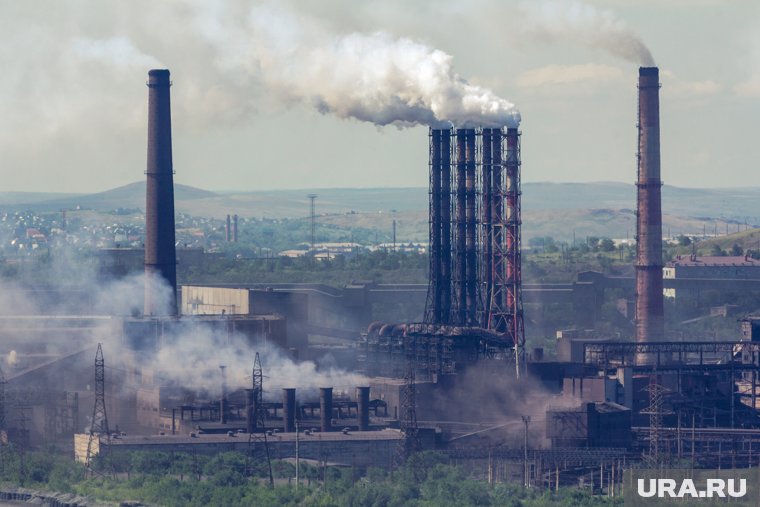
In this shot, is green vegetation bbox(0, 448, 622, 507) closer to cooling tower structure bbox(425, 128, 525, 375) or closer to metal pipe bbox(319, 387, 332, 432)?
metal pipe bbox(319, 387, 332, 432)

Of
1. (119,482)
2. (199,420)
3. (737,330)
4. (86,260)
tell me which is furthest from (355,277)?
(119,482)

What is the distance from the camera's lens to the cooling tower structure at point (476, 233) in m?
72.6

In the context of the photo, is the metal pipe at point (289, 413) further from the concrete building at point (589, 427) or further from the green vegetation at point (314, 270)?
the green vegetation at point (314, 270)

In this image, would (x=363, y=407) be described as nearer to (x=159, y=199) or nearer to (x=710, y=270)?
(x=159, y=199)

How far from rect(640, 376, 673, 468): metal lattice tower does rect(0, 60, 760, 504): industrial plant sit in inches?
5.5

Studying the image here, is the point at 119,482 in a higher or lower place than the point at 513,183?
lower

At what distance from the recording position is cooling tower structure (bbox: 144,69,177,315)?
7575 cm

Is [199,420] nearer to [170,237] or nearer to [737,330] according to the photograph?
[170,237]

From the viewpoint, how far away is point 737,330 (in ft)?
325

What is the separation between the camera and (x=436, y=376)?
223 feet

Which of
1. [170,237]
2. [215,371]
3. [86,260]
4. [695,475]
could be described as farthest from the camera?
[86,260]

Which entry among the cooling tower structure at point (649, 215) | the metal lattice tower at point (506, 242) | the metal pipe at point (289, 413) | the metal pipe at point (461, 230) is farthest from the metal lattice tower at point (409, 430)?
the cooling tower structure at point (649, 215)

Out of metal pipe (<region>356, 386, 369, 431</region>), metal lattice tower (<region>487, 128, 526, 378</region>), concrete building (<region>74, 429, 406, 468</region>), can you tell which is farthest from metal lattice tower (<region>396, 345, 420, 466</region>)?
metal lattice tower (<region>487, 128, 526, 378</region>)

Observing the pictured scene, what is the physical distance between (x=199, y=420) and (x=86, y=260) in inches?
1821
